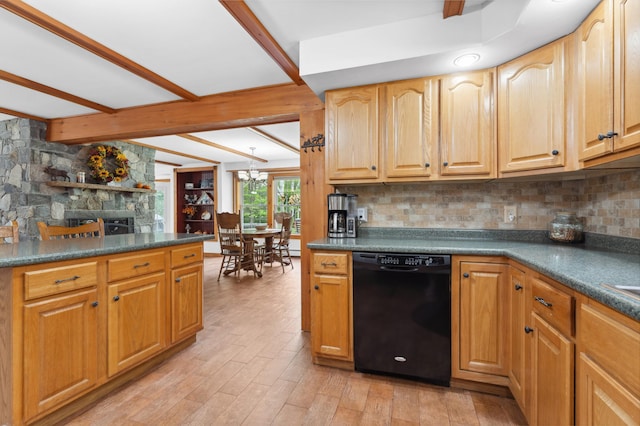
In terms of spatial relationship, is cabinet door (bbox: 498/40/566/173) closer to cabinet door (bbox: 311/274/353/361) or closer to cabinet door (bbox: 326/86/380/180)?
cabinet door (bbox: 326/86/380/180)

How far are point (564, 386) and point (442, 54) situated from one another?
1823mm

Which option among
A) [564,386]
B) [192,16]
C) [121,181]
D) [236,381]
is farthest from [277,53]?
[121,181]

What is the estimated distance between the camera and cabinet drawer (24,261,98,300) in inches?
56.6

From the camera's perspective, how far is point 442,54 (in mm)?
1911

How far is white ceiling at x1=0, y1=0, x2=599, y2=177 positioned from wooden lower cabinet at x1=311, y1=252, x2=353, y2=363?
1.35 m

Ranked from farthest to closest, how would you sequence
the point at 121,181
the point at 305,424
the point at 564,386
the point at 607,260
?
1. the point at 121,181
2. the point at 305,424
3. the point at 607,260
4. the point at 564,386

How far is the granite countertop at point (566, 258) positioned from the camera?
94 cm

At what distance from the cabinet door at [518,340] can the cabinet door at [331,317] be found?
96 cm

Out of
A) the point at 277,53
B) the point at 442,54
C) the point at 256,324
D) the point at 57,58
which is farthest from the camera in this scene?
the point at 256,324

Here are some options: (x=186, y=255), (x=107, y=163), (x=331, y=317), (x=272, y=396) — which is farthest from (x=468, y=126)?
(x=107, y=163)

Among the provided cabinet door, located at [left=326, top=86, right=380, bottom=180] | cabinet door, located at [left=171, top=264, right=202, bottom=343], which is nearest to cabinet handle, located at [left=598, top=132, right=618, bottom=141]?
cabinet door, located at [left=326, top=86, right=380, bottom=180]

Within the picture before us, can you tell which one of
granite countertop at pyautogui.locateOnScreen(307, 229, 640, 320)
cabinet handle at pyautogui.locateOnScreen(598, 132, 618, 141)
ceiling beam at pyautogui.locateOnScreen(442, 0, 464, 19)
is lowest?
granite countertop at pyautogui.locateOnScreen(307, 229, 640, 320)

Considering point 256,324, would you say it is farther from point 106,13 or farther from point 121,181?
point 121,181

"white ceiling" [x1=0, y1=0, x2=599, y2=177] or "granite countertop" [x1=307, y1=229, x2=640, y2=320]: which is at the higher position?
"white ceiling" [x1=0, y1=0, x2=599, y2=177]
